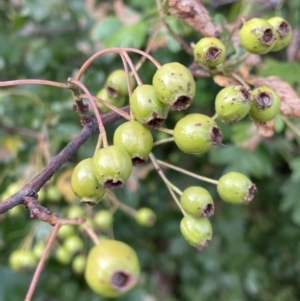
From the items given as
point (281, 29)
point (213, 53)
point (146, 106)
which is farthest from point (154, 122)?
point (281, 29)

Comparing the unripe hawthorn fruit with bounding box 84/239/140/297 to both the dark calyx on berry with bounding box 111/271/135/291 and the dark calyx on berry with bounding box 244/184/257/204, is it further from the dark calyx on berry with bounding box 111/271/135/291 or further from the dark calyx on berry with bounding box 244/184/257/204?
the dark calyx on berry with bounding box 244/184/257/204

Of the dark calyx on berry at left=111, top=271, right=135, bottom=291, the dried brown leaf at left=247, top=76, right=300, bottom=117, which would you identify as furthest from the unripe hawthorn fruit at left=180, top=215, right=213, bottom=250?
the dried brown leaf at left=247, top=76, right=300, bottom=117

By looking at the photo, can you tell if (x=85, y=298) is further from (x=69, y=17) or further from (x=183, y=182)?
(x=69, y=17)

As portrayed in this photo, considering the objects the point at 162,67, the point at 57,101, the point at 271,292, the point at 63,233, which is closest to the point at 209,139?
the point at 162,67

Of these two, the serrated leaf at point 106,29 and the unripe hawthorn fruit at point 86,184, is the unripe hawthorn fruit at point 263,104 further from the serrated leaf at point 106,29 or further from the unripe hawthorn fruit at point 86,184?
the serrated leaf at point 106,29

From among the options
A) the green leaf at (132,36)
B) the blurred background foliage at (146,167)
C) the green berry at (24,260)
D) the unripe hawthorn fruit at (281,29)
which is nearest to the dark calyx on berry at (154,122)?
the unripe hawthorn fruit at (281,29)

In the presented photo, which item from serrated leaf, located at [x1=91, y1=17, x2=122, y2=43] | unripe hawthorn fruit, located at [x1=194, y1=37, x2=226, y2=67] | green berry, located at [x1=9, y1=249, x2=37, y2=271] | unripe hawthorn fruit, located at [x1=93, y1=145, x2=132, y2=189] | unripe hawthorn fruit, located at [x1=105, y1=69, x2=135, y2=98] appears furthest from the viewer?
serrated leaf, located at [x1=91, y1=17, x2=122, y2=43]
